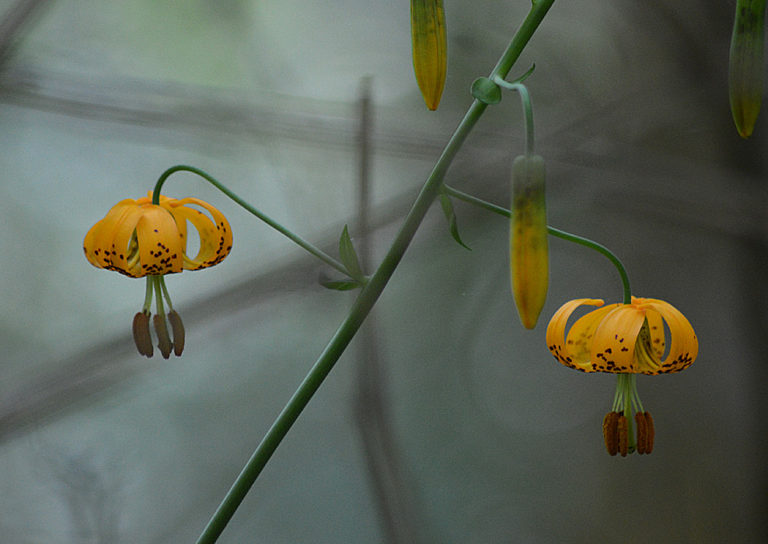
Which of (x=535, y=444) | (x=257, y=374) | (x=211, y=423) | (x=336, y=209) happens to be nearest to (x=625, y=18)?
(x=336, y=209)

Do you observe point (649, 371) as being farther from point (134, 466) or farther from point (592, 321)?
point (134, 466)

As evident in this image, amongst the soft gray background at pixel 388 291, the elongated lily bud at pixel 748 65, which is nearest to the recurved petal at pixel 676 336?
the elongated lily bud at pixel 748 65

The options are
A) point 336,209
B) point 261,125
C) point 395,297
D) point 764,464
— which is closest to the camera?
point 261,125

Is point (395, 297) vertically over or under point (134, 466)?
over

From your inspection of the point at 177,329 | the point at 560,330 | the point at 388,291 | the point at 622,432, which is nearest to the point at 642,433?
the point at 622,432

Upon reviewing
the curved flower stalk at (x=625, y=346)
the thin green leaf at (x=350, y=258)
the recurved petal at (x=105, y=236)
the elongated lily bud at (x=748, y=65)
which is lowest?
the curved flower stalk at (x=625, y=346)

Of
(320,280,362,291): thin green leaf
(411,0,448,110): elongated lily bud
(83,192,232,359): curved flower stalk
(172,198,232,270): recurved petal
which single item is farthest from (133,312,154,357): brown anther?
(411,0,448,110): elongated lily bud

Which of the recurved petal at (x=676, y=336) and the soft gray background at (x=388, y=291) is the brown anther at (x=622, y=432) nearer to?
the recurved petal at (x=676, y=336)
